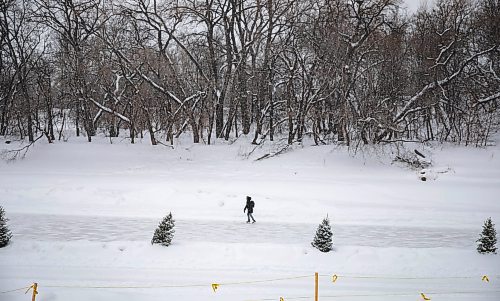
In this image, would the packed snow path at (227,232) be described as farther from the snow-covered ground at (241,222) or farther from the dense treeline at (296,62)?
the dense treeline at (296,62)

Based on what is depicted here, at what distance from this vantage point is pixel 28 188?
1875cm

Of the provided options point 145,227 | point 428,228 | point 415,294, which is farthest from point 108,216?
point 428,228

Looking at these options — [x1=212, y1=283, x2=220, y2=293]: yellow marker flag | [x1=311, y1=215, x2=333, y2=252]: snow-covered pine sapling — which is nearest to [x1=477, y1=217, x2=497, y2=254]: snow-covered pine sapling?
[x1=311, y1=215, x2=333, y2=252]: snow-covered pine sapling

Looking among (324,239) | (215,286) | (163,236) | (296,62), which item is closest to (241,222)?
(163,236)

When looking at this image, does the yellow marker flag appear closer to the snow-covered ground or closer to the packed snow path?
the snow-covered ground

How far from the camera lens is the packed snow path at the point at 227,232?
13.5 metres

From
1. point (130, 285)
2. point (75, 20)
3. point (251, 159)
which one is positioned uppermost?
point (75, 20)

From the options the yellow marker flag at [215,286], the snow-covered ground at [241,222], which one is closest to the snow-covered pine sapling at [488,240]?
the snow-covered ground at [241,222]

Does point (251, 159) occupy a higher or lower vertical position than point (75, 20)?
lower

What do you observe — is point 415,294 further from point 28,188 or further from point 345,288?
point 28,188

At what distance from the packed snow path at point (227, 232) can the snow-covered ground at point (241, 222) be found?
0.07 metres

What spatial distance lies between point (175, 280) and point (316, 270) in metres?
4.09

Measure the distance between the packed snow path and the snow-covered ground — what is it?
0.07 metres

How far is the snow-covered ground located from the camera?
418 inches
